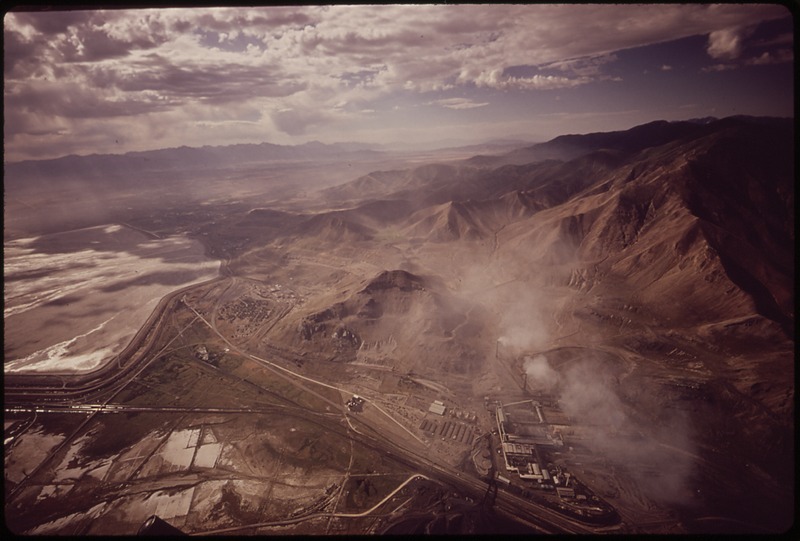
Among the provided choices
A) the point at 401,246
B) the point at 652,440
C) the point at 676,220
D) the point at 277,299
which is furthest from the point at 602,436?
the point at 401,246

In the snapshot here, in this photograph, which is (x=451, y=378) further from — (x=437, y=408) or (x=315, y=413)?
(x=315, y=413)

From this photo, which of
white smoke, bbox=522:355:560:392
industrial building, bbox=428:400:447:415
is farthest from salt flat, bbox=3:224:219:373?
white smoke, bbox=522:355:560:392

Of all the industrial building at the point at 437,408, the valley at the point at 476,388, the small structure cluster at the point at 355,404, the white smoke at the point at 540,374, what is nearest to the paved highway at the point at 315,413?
the valley at the point at 476,388

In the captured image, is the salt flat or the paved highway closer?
the paved highway

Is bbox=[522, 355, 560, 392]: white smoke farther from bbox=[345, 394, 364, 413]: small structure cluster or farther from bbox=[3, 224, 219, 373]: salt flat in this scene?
bbox=[3, 224, 219, 373]: salt flat

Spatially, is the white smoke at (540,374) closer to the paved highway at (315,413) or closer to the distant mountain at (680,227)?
the paved highway at (315,413)

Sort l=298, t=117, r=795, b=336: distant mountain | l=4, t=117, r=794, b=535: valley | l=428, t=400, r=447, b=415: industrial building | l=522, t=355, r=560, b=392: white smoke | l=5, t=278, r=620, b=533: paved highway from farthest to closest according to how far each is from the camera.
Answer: l=298, t=117, r=795, b=336: distant mountain
l=522, t=355, r=560, b=392: white smoke
l=428, t=400, r=447, b=415: industrial building
l=4, t=117, r=794, b=535: valley
l=5, t=278, r=620, b=533: paved highway
